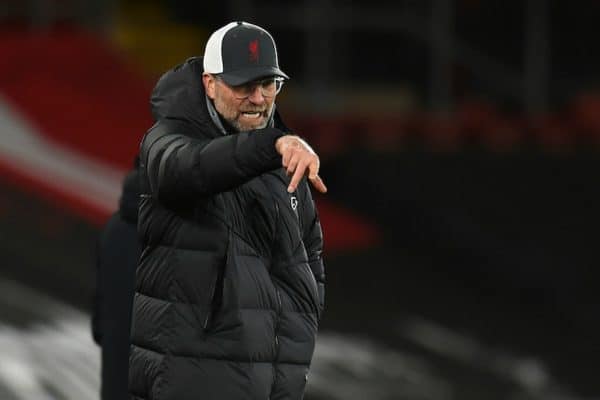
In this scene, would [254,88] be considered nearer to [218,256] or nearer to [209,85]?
[209,85]

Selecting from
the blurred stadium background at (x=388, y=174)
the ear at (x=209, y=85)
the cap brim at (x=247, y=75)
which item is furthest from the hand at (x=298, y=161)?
the blurred stadium background at (x=388, y=174)

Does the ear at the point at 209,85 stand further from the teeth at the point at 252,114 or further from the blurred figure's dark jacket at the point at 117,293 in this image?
the blurred figure's dark jacket at the point at 117,293

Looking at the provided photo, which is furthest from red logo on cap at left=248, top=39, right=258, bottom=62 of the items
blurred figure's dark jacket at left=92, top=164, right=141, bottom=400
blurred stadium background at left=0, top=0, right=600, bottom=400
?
blurred stadium background at left=0, top=0, right=600, bottom=400

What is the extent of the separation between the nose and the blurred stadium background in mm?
4719

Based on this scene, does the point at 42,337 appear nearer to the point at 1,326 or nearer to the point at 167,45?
the point at 1,326

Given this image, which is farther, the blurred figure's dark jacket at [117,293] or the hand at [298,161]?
the blurred figure's dark jacket at [117,293]

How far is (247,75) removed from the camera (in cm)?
436

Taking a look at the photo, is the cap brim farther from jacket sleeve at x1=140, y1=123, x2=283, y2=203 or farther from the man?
jacket sleeve at x1=140, y1=123, x2=283, y2=203

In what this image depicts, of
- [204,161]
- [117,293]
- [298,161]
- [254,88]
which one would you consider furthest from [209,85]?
[117,293]

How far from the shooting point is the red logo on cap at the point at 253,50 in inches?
174

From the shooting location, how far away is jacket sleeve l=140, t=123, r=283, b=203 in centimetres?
413

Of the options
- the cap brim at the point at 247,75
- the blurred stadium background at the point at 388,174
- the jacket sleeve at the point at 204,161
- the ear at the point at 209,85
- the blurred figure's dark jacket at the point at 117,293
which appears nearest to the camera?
the jacket sleeve at the point at 204,161

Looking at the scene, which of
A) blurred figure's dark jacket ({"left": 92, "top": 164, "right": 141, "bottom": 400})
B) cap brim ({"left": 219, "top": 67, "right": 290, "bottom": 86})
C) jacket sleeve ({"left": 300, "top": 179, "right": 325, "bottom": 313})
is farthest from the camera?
blurred figure's dark jacket ({"left": 92, "top": 164, "right": 141, "bottom": 400})

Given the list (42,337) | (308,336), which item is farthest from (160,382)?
(42,337)
